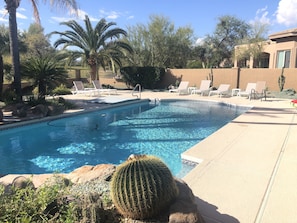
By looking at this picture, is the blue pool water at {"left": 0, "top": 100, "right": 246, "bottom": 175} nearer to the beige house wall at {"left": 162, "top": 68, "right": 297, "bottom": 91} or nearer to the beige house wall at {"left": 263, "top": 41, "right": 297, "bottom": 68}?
the beige house wall at {"left": 162, "top": 68, "right": 297, "bottom": 91}

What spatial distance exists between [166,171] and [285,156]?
3619mm

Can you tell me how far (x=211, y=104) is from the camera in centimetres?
1492

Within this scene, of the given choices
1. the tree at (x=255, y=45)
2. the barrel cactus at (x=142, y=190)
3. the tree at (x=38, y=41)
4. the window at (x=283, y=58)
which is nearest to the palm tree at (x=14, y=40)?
the barrel cactus at (x=142, y=190)

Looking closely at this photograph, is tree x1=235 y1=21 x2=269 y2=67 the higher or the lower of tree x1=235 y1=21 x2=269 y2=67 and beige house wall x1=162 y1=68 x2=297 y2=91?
the higher

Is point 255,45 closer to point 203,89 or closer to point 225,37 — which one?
point 225,37

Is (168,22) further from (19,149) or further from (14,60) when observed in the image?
(19,149)

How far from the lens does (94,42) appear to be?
1950 centimetres

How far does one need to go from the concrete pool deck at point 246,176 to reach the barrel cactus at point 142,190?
76cm

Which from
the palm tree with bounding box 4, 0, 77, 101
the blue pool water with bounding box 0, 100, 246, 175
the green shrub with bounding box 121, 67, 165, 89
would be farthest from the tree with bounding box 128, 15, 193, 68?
the palm tree with bounding box 4, 0, 77, 101

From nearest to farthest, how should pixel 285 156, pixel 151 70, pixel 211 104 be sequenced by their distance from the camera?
pixel 285 156
pixel 211 104
pixel 151 70

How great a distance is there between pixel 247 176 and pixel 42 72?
1025 cm

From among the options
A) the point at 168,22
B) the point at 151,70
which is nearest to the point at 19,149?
the point at 151,70

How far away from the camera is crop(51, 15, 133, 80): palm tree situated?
1912 centimetres

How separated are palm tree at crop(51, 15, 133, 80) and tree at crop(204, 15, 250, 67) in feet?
64.1
